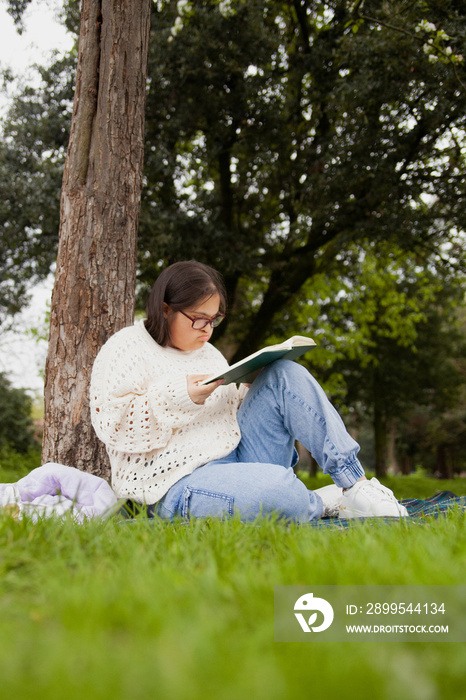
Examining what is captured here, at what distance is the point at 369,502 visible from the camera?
253 cm

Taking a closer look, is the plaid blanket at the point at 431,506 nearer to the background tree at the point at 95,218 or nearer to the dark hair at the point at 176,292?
the dark hair at the point at 176,292

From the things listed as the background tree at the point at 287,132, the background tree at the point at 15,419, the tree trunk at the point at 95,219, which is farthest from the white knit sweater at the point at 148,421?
the background tree at the point at 15,419

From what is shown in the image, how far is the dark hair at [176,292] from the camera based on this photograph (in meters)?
2.90

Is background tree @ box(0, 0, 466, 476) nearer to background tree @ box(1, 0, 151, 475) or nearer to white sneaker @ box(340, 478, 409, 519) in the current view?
background tree @ box(1, 0, 151, 475)

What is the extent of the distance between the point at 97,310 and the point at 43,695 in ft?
9.09

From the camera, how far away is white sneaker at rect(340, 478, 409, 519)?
97.4 inches

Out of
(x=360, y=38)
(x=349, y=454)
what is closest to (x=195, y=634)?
(x=349, y=454)

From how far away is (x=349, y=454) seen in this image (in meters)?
2.62

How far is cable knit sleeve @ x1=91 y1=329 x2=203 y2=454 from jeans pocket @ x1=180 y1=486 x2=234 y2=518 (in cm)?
28

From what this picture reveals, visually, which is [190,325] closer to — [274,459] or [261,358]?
[261,358]

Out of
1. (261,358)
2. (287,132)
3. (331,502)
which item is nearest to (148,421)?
(261,358)

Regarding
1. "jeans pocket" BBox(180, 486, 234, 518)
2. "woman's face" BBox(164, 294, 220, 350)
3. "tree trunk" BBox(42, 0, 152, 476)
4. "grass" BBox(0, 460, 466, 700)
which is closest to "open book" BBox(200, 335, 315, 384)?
"woman's face" BBox(164, 294, 220, 350)

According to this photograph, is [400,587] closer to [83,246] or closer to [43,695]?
[43,695]

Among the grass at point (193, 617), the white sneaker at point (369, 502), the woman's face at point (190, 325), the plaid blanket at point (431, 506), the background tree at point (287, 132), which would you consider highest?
the background tree at point (287, 132)
